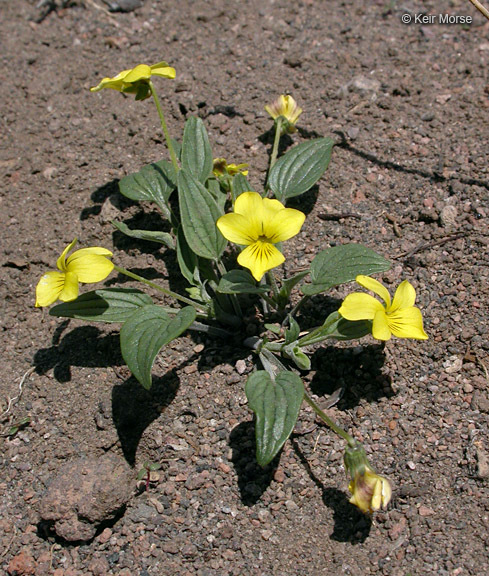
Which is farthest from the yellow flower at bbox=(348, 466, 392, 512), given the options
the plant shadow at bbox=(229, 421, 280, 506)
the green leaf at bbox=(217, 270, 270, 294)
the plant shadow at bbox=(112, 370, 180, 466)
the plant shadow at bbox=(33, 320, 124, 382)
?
the plant shadow at bbox=(33, 320, 124, 382)

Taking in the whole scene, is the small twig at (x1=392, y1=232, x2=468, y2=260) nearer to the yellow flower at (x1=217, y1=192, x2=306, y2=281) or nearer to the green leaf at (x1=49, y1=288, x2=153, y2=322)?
the yellow flower at (x1=217, y1=192, x2=306, y2=281)

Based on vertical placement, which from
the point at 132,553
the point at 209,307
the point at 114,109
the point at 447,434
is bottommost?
the point at 132,553

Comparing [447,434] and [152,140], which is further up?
[152,140]

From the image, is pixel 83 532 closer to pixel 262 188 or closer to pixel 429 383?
pixel 429 383

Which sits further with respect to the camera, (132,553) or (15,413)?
(15,413)

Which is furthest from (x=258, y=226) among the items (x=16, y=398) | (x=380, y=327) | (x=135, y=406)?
(x=16, y=398)

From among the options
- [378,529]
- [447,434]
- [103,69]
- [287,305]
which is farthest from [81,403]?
[103,69]

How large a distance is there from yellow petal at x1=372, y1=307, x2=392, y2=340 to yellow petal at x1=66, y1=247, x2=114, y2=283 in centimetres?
104

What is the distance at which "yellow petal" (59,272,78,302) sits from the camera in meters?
2.45

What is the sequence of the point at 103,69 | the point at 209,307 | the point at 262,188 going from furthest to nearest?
the point at 103,69, the point at 262,188, the point at 209,307

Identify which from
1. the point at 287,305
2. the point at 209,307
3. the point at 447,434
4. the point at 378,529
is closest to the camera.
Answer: the point at 378,529

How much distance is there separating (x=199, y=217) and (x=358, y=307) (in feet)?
2.91

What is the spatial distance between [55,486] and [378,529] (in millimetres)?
1291

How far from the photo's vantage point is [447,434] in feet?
8.61
